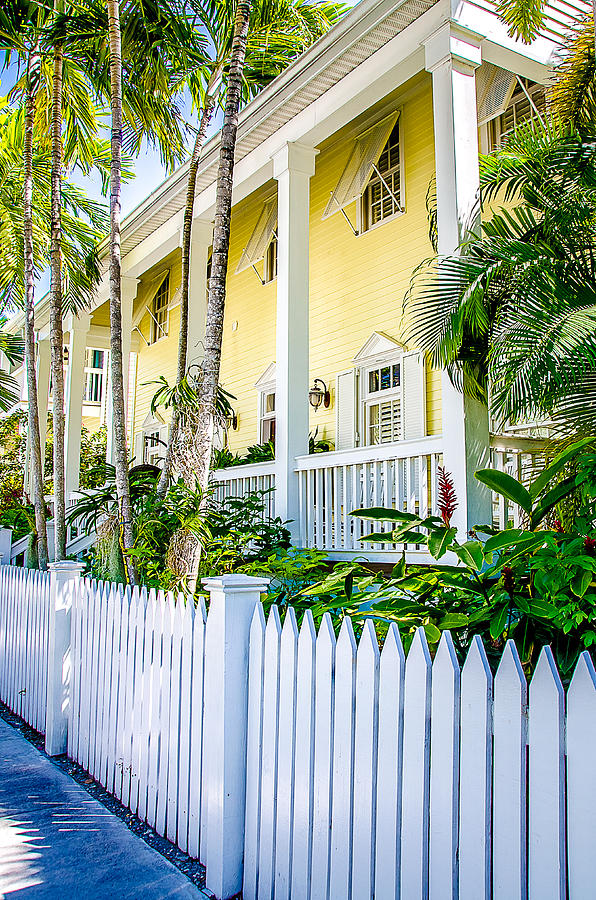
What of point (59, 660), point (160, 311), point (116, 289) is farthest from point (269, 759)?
point (160, 311)

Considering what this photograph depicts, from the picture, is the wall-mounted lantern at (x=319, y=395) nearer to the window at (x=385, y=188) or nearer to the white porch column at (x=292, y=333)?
the window at (x=385, y=188)

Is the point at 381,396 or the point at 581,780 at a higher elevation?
the point at 381,396

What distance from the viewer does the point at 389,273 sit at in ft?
33.2

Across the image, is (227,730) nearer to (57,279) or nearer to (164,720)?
(164,720)

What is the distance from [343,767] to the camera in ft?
8.06

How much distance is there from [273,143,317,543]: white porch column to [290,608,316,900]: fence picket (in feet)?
16.6

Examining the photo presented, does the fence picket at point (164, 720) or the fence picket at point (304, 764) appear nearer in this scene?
the fence picket at point (304, 764)

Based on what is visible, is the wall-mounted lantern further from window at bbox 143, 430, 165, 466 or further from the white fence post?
window at bbox 143, 430, 165, 466

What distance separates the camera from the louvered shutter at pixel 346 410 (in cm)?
1057

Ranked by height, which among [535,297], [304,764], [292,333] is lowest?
[304,764]

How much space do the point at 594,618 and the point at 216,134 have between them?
852 cm

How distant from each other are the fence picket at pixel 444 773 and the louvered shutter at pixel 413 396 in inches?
284

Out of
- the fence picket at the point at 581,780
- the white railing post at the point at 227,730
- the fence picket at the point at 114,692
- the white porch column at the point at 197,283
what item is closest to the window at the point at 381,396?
the white porch column at the point at 197,283

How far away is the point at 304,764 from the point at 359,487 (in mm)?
4566
